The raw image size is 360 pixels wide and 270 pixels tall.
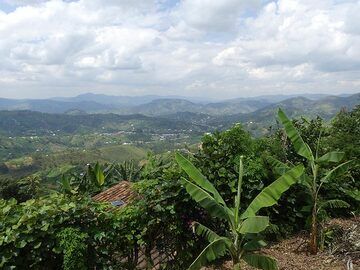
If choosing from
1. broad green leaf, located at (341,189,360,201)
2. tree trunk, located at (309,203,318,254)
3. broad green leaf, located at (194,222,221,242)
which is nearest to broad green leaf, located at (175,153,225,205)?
broad green leaf, located at (194,222,221,242)

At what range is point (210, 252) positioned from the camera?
4.50 metres

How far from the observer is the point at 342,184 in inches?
328

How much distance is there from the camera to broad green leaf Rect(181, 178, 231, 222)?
4.83m

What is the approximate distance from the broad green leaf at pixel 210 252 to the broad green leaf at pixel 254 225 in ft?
0.93

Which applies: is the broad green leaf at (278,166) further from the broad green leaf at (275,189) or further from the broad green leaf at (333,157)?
the broad green leaf at (275,189)

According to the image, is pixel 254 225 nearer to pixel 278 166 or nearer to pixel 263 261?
pixel 263 261

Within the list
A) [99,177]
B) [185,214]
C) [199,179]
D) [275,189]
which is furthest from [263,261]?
[99,177]

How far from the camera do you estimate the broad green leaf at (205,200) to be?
4.83 meters

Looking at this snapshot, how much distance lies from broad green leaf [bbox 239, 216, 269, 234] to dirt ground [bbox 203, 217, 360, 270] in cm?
174

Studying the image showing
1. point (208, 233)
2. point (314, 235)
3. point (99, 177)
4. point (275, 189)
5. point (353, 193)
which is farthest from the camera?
point (353, 193)

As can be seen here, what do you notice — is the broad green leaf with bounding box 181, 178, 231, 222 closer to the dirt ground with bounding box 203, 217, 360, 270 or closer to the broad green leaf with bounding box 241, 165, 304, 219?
the broad green leaf with bounding box 241, 165, 304, 219

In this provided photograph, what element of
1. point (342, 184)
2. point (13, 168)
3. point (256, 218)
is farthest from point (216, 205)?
point (13, 168)

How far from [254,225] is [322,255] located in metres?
2.66

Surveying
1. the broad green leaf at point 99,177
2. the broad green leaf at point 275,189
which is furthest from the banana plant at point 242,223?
the broad green leaf at point 99,177
